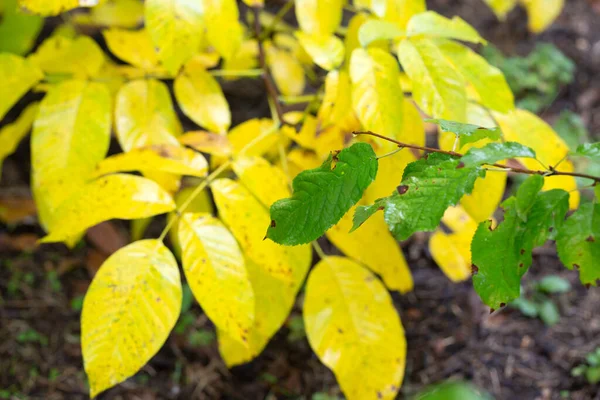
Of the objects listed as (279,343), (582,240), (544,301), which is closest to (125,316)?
(582,240)

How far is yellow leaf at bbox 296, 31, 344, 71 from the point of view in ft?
3.55

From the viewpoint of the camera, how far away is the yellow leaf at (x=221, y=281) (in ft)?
2.91

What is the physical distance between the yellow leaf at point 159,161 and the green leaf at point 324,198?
0.41 meters

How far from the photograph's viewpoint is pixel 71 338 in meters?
1.68

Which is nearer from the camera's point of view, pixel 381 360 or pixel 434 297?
pixel 381 360

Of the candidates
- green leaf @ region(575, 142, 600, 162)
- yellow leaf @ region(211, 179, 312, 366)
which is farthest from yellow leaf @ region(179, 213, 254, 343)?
green leaf @ region(575, 142, 600, 162)

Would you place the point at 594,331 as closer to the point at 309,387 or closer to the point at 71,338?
the point at 309,387

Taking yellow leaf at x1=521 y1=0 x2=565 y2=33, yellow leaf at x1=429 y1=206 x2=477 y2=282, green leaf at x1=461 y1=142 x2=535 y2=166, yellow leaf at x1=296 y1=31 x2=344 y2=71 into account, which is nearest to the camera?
green leaf at x1=461 y1=142 x2=535 y2=166

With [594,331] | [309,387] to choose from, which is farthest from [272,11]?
[594,331]

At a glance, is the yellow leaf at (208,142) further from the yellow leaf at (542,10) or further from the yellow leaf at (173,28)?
the yellow leaf at (542,10)

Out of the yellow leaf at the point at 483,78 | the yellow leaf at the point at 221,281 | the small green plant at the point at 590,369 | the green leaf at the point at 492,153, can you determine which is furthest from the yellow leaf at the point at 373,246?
the small green plant at the point at 590,369

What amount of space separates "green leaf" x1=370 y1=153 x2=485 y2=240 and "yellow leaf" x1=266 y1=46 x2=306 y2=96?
1.06 m

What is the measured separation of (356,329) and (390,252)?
0.25m

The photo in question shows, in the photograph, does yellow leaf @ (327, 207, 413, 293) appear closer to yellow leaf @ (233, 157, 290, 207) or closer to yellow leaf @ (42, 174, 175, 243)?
yellow leaf @ (233, 157, 290, 207)
